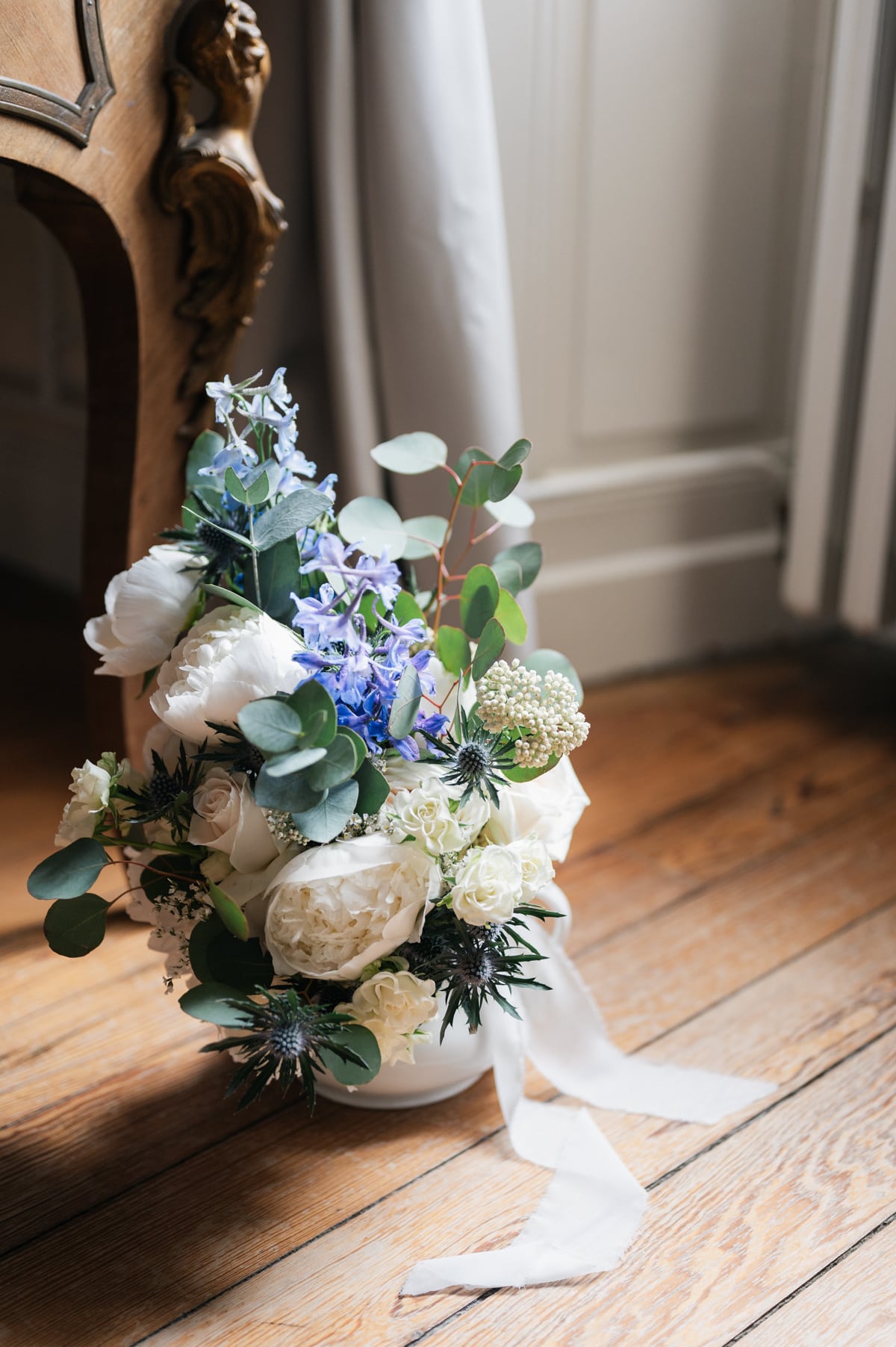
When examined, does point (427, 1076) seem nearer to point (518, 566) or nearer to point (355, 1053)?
point (355, 1053)

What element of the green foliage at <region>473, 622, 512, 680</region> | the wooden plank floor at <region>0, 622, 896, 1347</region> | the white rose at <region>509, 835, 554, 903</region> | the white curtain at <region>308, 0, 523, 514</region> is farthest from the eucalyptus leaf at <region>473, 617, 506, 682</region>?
the white curtain at <region>308, 0, 523, 514</region>

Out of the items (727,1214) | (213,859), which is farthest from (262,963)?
(727,1214)

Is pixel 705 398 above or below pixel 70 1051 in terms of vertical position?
above

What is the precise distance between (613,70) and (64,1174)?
4.21ft

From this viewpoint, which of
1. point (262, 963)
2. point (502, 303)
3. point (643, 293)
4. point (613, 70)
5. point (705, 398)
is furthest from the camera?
point (705, 398)

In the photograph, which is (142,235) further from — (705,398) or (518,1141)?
(705,398)

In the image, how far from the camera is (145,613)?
0.78 m

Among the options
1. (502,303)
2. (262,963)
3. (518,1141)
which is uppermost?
(502,303)

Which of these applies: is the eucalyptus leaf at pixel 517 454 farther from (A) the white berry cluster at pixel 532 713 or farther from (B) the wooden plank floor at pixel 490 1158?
(B) the wooden plank floor at pixel 490 1158

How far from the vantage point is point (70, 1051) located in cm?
91

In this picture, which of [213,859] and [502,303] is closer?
[213,859]

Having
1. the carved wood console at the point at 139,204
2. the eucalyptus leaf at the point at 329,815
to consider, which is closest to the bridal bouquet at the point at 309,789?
the eucalyptus leaf at the point at 329,815

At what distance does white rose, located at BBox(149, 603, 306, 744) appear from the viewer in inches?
27.7

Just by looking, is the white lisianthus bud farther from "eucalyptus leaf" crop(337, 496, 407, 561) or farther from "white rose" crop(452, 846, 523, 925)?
"eucalyptus leaf" crop(337, 496, 407, 561)
